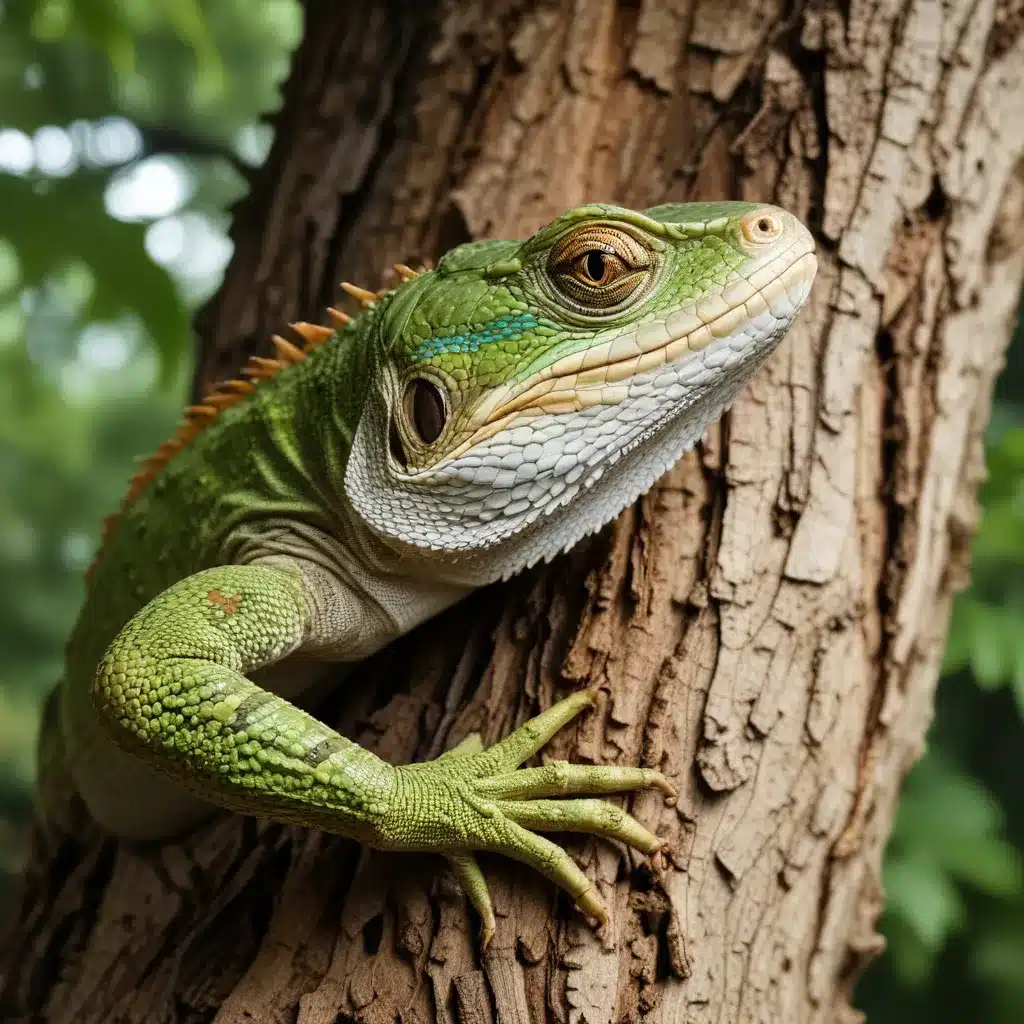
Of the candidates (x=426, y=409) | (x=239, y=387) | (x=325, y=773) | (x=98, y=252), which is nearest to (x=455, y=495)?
(x=426, y=409)

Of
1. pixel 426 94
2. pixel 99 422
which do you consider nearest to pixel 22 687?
pixel 99 422

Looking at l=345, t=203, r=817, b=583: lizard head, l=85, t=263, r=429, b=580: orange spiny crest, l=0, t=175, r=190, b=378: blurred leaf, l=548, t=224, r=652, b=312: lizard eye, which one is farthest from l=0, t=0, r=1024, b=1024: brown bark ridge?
l=0, t=175, r=190, b=378: blurred leaf

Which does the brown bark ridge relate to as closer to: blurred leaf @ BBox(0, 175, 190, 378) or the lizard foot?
the lizard foot

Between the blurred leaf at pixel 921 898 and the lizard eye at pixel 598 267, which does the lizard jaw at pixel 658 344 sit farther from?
the blurred leaf at pixel 921 898

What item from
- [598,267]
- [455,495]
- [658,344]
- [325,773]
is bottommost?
[325,773]

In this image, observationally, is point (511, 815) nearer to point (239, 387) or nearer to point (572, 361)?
point (572, 361)

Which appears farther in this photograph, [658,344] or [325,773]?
[658,344]

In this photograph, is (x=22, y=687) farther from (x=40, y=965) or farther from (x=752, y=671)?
(x=752, y=671)
